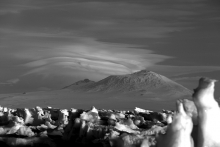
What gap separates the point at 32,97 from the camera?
435ft

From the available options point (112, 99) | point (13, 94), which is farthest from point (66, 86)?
point (112, 99)

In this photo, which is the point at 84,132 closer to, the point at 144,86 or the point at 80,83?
the point at 144,86

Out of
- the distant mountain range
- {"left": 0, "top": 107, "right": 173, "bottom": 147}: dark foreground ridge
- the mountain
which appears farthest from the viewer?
the mountain

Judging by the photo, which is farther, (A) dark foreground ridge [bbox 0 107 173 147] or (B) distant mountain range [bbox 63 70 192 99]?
(B) distant mountain range [bbox 63 70 192 99]

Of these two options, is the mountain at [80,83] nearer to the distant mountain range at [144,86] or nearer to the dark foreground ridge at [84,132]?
the distant mountain range at [144,86]

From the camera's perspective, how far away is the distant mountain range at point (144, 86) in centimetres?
12260

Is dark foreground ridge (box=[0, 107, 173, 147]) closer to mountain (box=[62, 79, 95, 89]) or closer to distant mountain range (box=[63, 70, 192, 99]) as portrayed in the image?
distant mountain range (box=[63, 70, 192, 99])

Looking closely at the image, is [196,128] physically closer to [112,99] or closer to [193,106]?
[193,106]

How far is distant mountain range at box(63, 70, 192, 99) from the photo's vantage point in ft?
402

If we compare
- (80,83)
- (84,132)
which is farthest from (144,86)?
(84,132)

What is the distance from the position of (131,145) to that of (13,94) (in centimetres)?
12627

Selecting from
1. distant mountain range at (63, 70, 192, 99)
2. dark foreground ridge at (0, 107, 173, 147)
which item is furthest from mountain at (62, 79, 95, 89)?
dark foreground ridge at (0, 107, 173, 147)

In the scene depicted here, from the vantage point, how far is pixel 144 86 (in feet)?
415

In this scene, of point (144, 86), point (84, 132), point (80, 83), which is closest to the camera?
point (84, 132)
